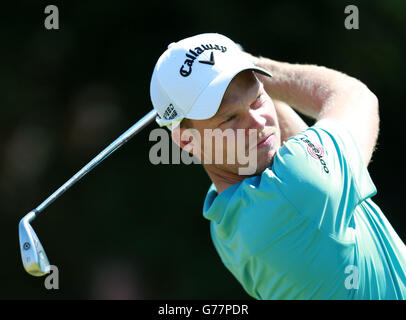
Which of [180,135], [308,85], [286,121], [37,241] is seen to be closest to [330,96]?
[308,85]

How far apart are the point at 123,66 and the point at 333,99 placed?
3.52m

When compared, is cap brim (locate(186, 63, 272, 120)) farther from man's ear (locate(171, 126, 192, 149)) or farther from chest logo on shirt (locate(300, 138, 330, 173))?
chest logo on shirt (locate(300, 138, 330, 173))

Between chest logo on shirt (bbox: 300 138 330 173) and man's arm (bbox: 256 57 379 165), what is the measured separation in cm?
15

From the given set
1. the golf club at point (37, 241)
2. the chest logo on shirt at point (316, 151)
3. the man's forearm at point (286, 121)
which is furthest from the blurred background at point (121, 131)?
the chest logo on shirt at point (316, 151)

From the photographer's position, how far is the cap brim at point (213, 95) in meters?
Result: 1.71

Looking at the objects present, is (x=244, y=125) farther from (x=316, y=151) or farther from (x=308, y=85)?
(x=308, y=85)

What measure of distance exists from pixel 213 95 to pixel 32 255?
78 centimetres

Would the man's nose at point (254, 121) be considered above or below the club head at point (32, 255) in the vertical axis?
above

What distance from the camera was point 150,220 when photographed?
17.4ft

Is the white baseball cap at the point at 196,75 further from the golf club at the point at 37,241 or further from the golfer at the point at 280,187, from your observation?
the golf club at the point at 37,241

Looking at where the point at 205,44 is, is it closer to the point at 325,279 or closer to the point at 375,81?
the point at 325,279

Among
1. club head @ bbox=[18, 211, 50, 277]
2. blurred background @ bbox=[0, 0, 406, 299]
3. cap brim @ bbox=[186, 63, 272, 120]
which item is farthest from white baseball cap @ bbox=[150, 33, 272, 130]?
blurred background @ bbox=[0, 0, 406, 299]

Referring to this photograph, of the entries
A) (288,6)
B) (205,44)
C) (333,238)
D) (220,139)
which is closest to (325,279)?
(333,238)

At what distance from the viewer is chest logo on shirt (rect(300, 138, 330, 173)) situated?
1.69 meters
